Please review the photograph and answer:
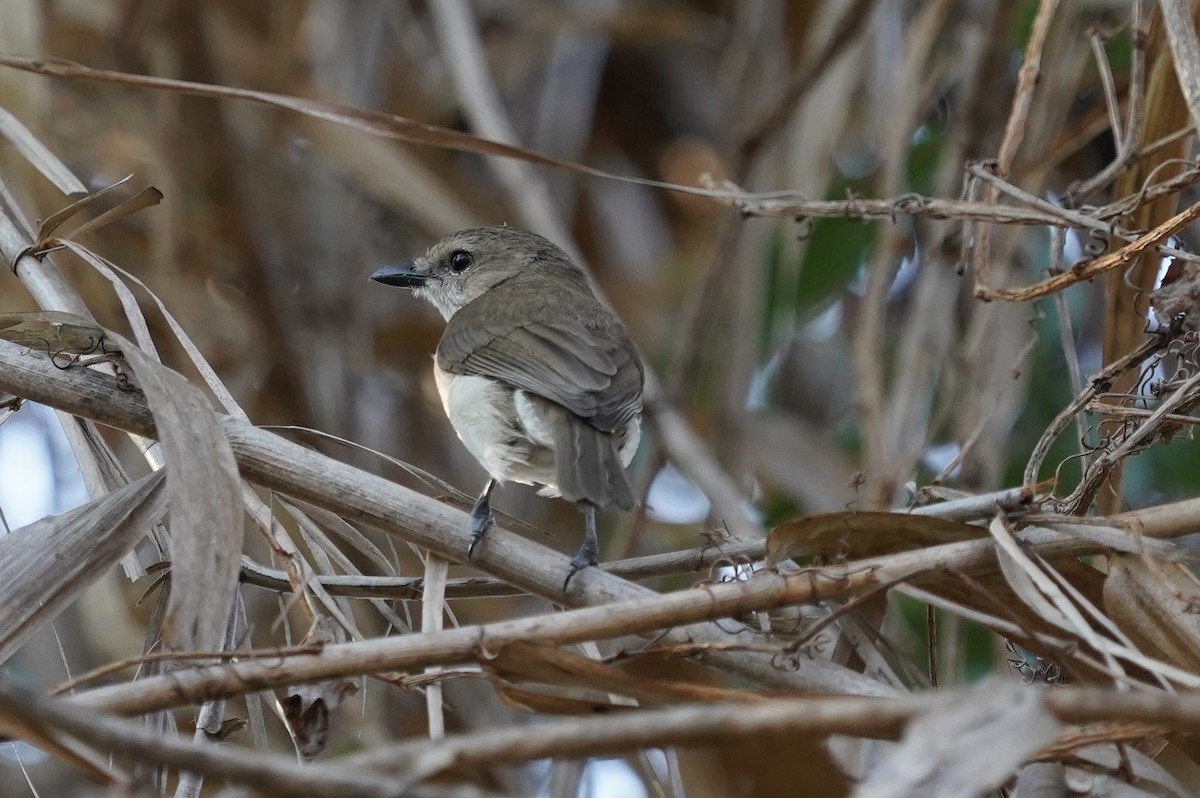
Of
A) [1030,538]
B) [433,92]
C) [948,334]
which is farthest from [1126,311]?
[433,92]

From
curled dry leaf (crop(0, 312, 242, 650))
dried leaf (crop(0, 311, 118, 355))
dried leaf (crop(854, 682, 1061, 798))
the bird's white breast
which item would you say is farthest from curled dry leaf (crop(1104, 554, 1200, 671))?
the bird's white breast

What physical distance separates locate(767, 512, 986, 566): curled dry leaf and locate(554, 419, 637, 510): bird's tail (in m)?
0.71

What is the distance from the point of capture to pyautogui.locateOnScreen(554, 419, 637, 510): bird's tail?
292 cm

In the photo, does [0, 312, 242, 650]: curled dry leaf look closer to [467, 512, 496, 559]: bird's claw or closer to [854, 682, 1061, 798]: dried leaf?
[467, 512, 496, 559]: bird's claw

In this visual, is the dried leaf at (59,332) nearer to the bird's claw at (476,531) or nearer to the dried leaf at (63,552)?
the dried leaf at (63,552)

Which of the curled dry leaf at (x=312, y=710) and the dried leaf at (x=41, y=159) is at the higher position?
the dried leaf at (x=41, y=159)

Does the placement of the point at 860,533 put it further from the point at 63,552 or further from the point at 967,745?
the point at 63,552

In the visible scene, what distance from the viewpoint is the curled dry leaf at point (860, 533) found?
2150 mm

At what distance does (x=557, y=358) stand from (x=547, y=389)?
9.0 inches

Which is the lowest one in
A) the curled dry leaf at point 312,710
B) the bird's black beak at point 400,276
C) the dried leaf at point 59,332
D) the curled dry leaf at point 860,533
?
the curled dry leaf at point 312,710

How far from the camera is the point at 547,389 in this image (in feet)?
11.4

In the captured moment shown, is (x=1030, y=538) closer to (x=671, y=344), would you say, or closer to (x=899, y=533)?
(x=899, y=533)

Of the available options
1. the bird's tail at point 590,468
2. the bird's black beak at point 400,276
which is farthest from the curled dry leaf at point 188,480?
the bird's black beak at point 400,276

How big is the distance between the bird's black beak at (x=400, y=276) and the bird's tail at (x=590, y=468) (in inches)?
62.8
